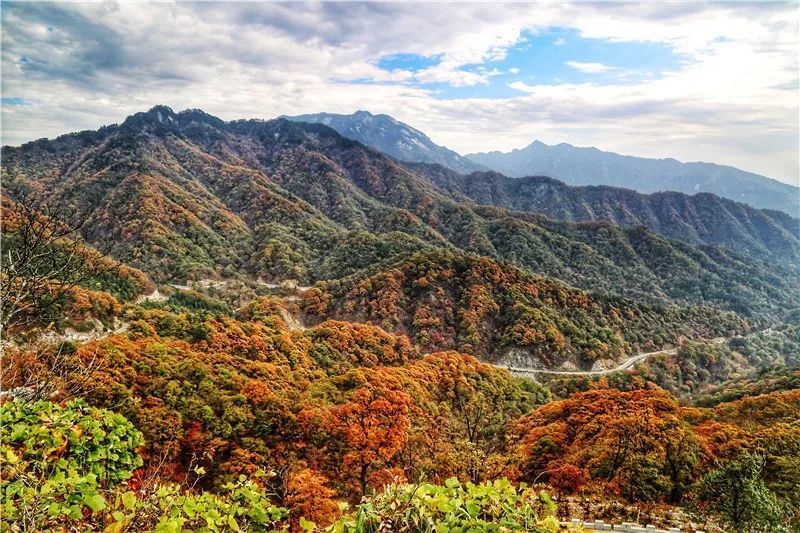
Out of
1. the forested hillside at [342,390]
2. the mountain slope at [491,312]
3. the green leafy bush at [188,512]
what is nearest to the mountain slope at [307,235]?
the forested hillside at [342,390]

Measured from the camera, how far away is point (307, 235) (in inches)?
5266

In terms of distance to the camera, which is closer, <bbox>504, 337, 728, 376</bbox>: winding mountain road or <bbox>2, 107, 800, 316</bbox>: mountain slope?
<bbox>504, 337, 728, 376</bbox>: winding mountain road

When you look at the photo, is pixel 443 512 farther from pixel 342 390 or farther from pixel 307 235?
pixel 307 235

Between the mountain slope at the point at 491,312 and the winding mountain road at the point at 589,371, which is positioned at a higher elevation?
the mountain slope at the point at 491,312

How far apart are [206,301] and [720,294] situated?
157 meters

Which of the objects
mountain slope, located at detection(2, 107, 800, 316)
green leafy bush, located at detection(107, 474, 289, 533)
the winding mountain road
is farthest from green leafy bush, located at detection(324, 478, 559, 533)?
mountain slope, located at detection(2, 107, 800, 316)

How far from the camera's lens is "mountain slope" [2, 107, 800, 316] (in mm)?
110312

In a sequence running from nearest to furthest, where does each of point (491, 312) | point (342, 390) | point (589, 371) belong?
point (342, 390), point (589, 371), point (491, 312)

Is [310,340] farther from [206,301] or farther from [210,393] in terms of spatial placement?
[206,301]

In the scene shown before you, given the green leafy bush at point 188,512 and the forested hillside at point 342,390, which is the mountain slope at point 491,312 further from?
the green leafy bush at point 188,512

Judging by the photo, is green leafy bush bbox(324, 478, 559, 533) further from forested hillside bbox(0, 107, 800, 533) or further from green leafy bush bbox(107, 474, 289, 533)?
green leafy bush bbox(107, 474, 289, 533)

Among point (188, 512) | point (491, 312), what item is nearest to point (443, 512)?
point (188, 512)

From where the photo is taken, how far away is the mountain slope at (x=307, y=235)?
110312 mm

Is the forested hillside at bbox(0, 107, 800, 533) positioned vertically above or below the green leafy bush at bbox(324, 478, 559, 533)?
below
